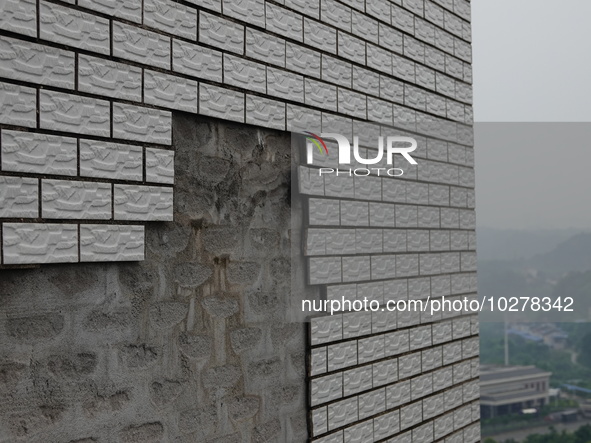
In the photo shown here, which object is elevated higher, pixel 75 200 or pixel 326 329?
pixel 75 200

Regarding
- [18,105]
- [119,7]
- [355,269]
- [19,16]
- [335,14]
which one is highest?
[335,14]

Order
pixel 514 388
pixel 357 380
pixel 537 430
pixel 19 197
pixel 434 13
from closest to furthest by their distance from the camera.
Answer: pixel 19 197 < pixel 357 380 < pixel 434 13 < pixel 514 388 < pixel 537 430

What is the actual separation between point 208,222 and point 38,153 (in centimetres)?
84

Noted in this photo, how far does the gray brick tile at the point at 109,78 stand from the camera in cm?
227

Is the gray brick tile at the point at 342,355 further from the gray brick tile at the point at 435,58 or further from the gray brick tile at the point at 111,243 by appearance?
the gray brick tile at the point at 435,58

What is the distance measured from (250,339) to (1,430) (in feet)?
3.88

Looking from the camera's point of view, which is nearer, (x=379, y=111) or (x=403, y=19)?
(x=379, y=111)

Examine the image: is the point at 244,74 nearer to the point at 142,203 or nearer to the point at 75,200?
the point at 142,203

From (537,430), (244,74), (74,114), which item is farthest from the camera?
(537,430)

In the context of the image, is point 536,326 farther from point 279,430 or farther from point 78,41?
point 78,41

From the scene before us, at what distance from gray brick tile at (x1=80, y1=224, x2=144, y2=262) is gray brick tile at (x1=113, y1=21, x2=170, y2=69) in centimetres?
64

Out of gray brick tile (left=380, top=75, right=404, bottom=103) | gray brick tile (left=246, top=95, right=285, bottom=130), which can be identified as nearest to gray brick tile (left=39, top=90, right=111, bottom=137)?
gray brick tile (left=246, top=95, right=285, bottom=130)

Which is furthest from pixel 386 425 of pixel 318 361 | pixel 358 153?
pixel 358 153

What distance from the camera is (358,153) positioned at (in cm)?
371
